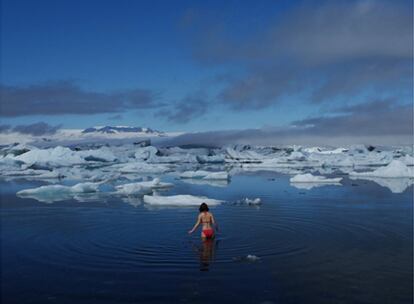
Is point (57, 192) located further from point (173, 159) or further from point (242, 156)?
point (242, 156)

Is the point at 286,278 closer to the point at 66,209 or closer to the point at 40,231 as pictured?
the point at 40,231

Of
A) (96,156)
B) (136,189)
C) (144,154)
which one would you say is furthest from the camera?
(144,154)

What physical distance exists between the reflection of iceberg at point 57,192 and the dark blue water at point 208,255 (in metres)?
2.38

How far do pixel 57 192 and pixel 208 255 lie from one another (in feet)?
35.7

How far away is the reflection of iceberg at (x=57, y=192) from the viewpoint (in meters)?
17.0

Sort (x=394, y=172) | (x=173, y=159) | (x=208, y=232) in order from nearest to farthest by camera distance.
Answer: (x=208, y=232) → (x=394, y=172) → (x=173, y=159)

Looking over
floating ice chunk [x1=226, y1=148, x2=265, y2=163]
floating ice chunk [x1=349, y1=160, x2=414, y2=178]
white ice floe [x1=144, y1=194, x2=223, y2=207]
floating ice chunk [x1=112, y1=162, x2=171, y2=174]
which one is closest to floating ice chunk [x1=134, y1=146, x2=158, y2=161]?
floating ice chunk [x1=226, y1=148, x2=265, y2=163]

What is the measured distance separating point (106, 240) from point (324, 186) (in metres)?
13.5

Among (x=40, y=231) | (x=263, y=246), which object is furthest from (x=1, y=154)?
(x=263, y=246)

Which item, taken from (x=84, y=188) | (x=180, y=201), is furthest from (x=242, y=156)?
(x=180, y=201)

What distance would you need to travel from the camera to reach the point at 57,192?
58.3 ft

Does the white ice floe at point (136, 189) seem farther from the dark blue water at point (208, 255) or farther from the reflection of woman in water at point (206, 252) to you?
the reflection of woman in water at point (206, 252)

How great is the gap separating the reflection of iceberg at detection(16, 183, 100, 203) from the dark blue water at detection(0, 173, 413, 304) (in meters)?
2.38

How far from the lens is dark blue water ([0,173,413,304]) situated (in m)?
6.31
